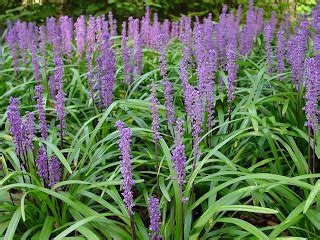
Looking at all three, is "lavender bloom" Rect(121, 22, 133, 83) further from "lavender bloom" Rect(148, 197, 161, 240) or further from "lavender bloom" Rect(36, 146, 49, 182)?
"lavender bloom" Rect(148, 197, 161, 240)

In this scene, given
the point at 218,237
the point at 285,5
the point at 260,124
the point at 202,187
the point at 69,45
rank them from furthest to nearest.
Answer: the point at 285,5, the point at 69,45, the point at 260,124, the point at 202,187, the point at 218,237

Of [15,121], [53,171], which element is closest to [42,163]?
[53,171]

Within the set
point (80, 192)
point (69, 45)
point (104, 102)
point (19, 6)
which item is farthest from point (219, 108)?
point (19, 6)

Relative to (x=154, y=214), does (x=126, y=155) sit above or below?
above

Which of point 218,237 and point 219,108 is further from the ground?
point 219,108

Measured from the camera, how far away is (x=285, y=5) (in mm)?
11578

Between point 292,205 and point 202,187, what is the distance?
694 millimetres

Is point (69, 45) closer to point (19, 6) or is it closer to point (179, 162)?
point (179, 162)

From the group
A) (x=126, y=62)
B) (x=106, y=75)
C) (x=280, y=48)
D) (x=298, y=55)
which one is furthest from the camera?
(x=126, y=62)

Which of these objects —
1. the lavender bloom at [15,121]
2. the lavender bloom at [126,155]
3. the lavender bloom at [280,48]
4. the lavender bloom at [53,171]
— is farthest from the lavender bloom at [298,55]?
the lavender bloom at [15,121]

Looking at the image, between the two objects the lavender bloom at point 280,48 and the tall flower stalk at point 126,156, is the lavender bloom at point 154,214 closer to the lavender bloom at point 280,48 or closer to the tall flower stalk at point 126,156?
the tall flower stalk at point 126,156

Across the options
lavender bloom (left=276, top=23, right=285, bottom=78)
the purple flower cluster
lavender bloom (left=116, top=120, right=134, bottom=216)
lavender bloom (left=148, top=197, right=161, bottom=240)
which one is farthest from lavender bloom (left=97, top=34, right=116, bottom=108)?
lavender bloom (left=148, top=197, right=161, bottom=240)

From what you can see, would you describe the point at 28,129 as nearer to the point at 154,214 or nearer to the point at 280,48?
the point at 154,214

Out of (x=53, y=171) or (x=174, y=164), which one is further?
(x=53, y=171)
